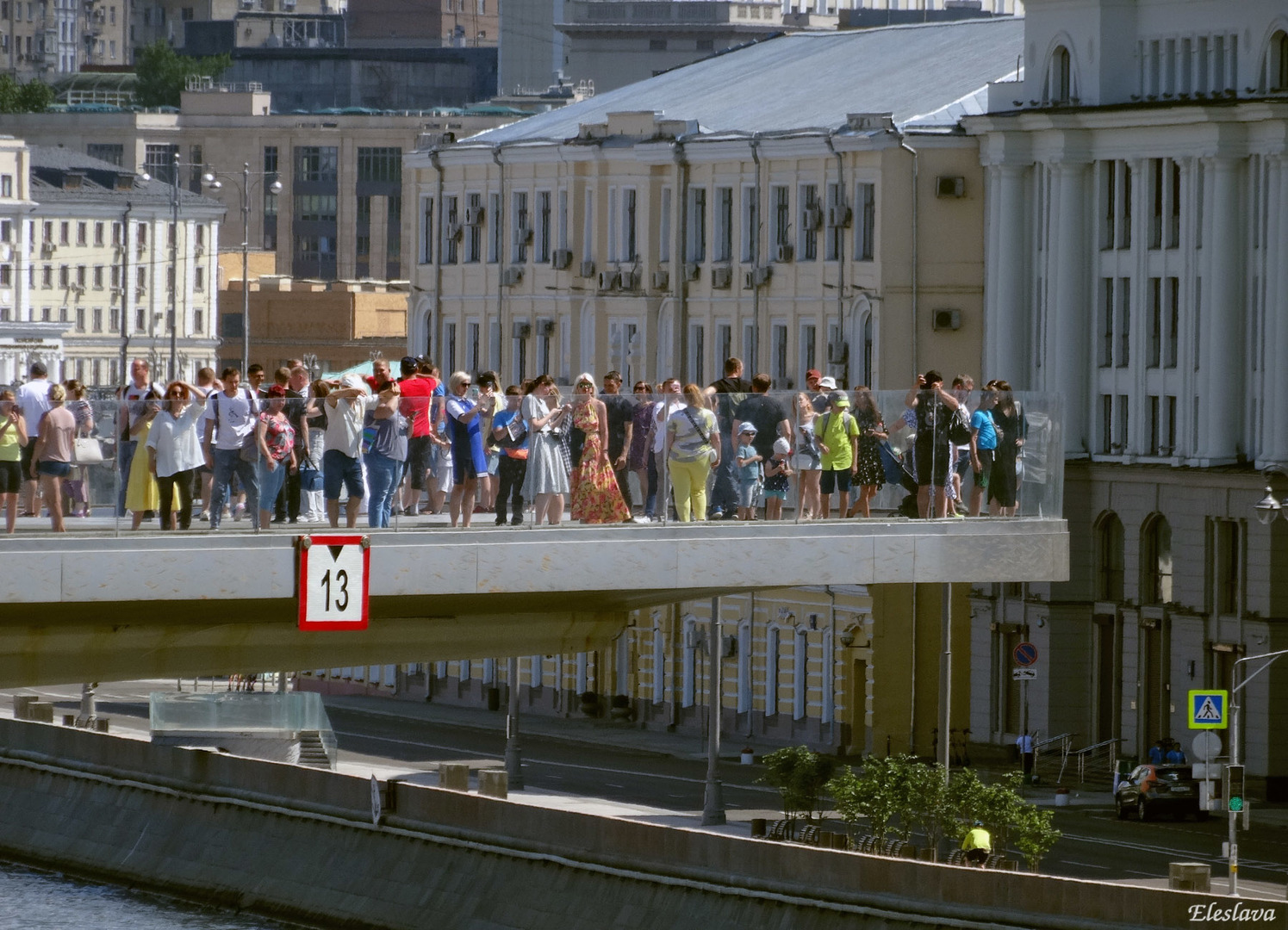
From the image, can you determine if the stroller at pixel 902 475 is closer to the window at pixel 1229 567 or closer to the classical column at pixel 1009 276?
the window at pixel 1229 567

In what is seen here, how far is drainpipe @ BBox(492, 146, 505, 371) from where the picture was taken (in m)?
116

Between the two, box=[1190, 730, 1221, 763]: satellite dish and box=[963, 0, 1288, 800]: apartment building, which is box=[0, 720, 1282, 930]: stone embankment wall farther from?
box=[963, 0, 1288, 800]: apartment building

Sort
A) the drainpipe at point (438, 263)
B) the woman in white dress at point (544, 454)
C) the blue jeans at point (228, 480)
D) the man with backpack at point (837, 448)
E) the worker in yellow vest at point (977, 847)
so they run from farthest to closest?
the drainpipe at point (438, 263), the worker in yellow vest at point (977, 847), the man with backpack at point (837, 448), the woman in white dress at point (544, 454), the blue jeans at point (228, 480)

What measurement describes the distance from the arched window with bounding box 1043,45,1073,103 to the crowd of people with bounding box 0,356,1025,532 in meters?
42.3

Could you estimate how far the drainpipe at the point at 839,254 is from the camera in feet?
328

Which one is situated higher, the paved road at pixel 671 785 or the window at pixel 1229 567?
the window at pixel 1229 567

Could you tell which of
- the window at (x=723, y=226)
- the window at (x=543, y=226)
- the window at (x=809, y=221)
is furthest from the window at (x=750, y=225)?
the window at (x=543, y=226)

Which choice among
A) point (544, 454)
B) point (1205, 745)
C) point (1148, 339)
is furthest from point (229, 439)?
point (1148, 339)

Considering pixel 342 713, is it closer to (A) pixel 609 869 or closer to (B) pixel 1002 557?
(A) pixel 609 869

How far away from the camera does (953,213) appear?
321 ft

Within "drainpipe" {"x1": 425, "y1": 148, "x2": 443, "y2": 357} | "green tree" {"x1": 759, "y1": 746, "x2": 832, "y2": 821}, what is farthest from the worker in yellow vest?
"drainpipe" {"x1": 425, "y1": 148, "x2": 443, "y2": 357}

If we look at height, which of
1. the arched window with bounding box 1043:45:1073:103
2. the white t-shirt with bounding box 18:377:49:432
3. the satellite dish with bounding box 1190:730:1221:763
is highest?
the arched window with bounding box 1043:45:1073:103

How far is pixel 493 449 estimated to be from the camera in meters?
47.7

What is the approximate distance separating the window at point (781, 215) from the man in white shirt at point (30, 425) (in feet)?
193
